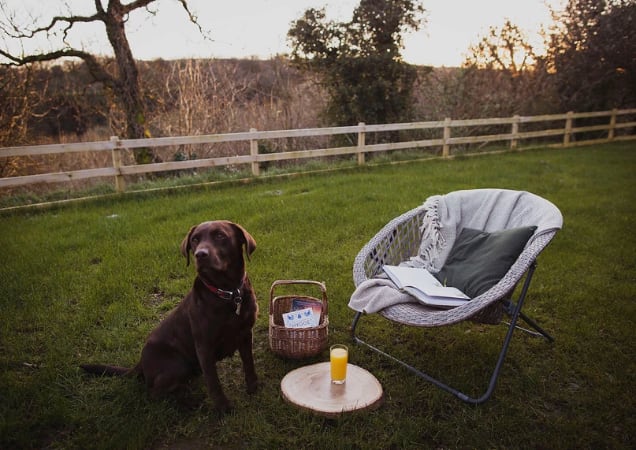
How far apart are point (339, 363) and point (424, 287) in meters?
0.80

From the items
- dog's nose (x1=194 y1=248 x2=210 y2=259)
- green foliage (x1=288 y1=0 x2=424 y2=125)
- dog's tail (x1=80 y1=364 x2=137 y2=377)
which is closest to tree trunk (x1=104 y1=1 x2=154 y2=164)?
green foliage (x1=288 y1=0 x2=424 y2=125)

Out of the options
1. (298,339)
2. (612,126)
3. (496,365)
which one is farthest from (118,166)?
(612,126)

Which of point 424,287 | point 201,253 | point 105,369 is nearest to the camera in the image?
point 201,253

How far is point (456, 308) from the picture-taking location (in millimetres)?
2514

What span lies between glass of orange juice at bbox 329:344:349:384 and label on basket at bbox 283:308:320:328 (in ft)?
1.90

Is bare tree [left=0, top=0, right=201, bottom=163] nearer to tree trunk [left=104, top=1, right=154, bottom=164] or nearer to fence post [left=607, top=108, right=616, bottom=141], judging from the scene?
tree trunk [left=104, top=1, right=154, bottom=164]

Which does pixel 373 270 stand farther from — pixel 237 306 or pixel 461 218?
pixel 237 306

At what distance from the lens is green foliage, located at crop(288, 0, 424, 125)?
1110cm

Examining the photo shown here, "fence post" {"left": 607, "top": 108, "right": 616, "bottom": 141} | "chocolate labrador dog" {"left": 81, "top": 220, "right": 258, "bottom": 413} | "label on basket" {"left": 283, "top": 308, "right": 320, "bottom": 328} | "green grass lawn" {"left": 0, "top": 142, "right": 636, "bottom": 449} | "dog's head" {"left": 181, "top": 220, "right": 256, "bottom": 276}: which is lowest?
"green grass lawn" {"left": 0, "top": 142, "right": 636, "bottom": 449}

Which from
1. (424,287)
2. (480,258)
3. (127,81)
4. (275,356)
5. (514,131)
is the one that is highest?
(127,81)

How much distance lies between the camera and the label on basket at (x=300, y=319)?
3.08m

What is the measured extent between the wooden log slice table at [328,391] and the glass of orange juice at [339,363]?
6 centimetres

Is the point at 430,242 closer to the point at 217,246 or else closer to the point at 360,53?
the point at 217,246

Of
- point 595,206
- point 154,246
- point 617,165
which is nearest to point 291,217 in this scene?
point 154,246
